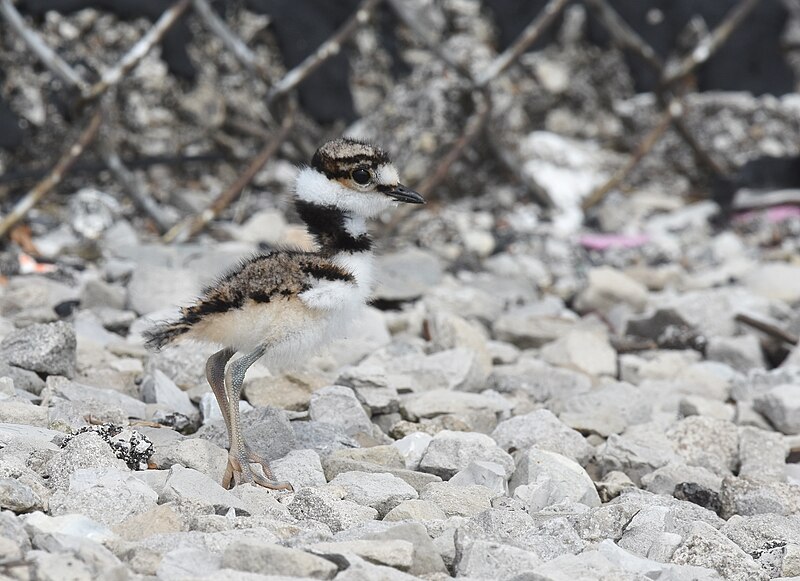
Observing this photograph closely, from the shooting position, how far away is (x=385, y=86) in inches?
282

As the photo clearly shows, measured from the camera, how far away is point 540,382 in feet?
13.8

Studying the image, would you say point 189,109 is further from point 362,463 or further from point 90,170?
point 362,463

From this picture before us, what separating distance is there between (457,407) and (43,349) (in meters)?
1.30

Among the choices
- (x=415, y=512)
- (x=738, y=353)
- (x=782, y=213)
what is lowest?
(x=415, y=512)

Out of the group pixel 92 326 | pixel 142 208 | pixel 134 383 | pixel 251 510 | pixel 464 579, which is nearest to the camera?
pixel 464 579

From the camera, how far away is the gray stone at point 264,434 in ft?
10.9

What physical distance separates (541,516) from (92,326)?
214 centimetres

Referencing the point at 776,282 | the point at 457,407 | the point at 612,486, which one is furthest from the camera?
the point at 776,282

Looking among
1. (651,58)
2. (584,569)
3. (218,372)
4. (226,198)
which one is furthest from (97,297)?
(651,58)

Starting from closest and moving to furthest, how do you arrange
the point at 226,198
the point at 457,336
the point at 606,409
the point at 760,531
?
1. the point at 760,531
2. the point at 606,409
3. the point at 457,336
4. the point at 226,198

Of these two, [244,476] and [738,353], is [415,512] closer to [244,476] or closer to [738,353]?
[244,476]

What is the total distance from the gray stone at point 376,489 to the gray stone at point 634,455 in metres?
0.74

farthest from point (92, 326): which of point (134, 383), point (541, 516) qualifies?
point (541, 516)

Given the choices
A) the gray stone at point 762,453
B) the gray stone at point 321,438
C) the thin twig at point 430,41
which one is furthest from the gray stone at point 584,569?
the thin twig at point 430,41
